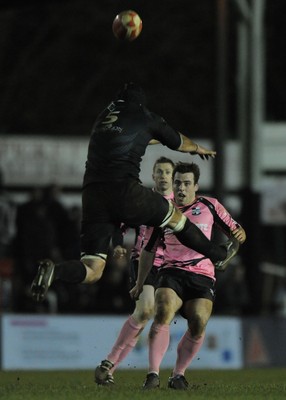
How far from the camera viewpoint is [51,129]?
1694 inches

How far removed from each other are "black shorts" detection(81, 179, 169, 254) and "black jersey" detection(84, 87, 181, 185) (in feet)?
0.31


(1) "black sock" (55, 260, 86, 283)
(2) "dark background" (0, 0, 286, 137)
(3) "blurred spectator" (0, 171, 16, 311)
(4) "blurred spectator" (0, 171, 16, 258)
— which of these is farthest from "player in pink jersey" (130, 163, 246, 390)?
(2) "dark background" (0, 0, 286, 137)

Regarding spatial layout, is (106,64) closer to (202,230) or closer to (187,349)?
(202,230)

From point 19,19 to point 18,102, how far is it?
112 inches

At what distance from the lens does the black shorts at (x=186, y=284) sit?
12.6 meters

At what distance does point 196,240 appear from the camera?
40.2 ft

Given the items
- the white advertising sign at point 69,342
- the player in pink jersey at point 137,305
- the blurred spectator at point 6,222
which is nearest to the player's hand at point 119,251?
the player in pink jersey at point 137,305

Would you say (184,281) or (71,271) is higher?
(71,271)

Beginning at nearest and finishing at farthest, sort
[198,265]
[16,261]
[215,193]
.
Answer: [198,265] < [16,261] < [215,193]

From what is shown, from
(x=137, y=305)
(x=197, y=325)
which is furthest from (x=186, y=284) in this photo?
(x=137, y=305)

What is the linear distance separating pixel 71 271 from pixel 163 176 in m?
1.99

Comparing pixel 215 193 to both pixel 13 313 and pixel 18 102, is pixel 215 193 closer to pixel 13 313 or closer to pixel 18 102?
pixel 13 313

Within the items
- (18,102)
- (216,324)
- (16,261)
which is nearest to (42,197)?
(16,261)

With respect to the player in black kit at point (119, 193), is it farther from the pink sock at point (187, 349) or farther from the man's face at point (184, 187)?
the pink sock at point (187, 349)
